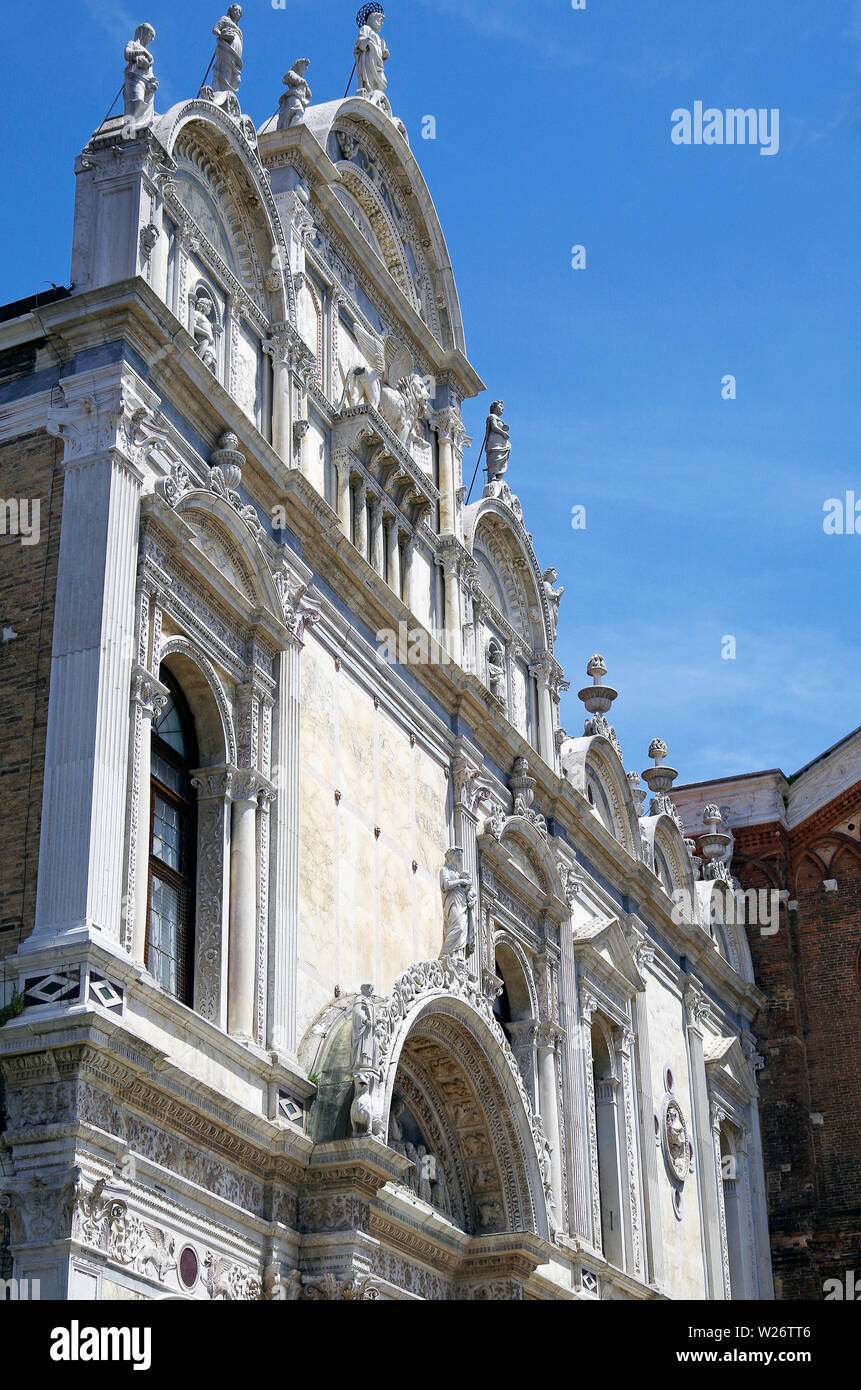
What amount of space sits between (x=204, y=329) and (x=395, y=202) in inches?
287

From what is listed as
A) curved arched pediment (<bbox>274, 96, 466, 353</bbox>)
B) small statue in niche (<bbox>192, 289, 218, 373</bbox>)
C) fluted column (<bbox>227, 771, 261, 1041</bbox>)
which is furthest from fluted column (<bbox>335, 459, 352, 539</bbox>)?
fluted column (<bbox>227, 771, 261, 1041</bbox>)

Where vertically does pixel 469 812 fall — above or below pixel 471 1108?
above

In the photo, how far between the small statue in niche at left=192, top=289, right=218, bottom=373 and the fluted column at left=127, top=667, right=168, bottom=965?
3468mm

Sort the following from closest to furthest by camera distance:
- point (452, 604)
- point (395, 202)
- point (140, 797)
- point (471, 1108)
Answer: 1. point (140, 797)
2. point (471, 1108)
3. point (452, 604)
4. point (395, 202)

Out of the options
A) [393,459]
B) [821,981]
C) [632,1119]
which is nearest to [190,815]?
[393,459]

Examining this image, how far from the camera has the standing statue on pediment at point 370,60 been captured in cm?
2405

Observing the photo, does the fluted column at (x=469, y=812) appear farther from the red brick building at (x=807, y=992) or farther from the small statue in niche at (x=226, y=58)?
the red brick building at (x=807, y=992)

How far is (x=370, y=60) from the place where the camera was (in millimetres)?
24219

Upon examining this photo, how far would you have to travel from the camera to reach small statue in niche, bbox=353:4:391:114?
24.0 metres

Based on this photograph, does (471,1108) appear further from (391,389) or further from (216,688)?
(391,389)

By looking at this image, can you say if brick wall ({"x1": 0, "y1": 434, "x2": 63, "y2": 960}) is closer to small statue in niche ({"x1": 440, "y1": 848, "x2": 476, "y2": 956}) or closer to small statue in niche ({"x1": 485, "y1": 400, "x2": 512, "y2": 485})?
Answer: small statue in niche ({"x1": 440, "y1": 848, "x2": 476, "y2": 956})

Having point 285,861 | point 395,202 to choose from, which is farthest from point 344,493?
point 395,202

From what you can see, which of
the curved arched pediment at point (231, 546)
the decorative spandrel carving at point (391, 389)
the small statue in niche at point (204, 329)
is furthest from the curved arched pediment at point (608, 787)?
the small statue in niche at point (204, 329)

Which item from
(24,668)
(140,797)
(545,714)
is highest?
(545,714)
